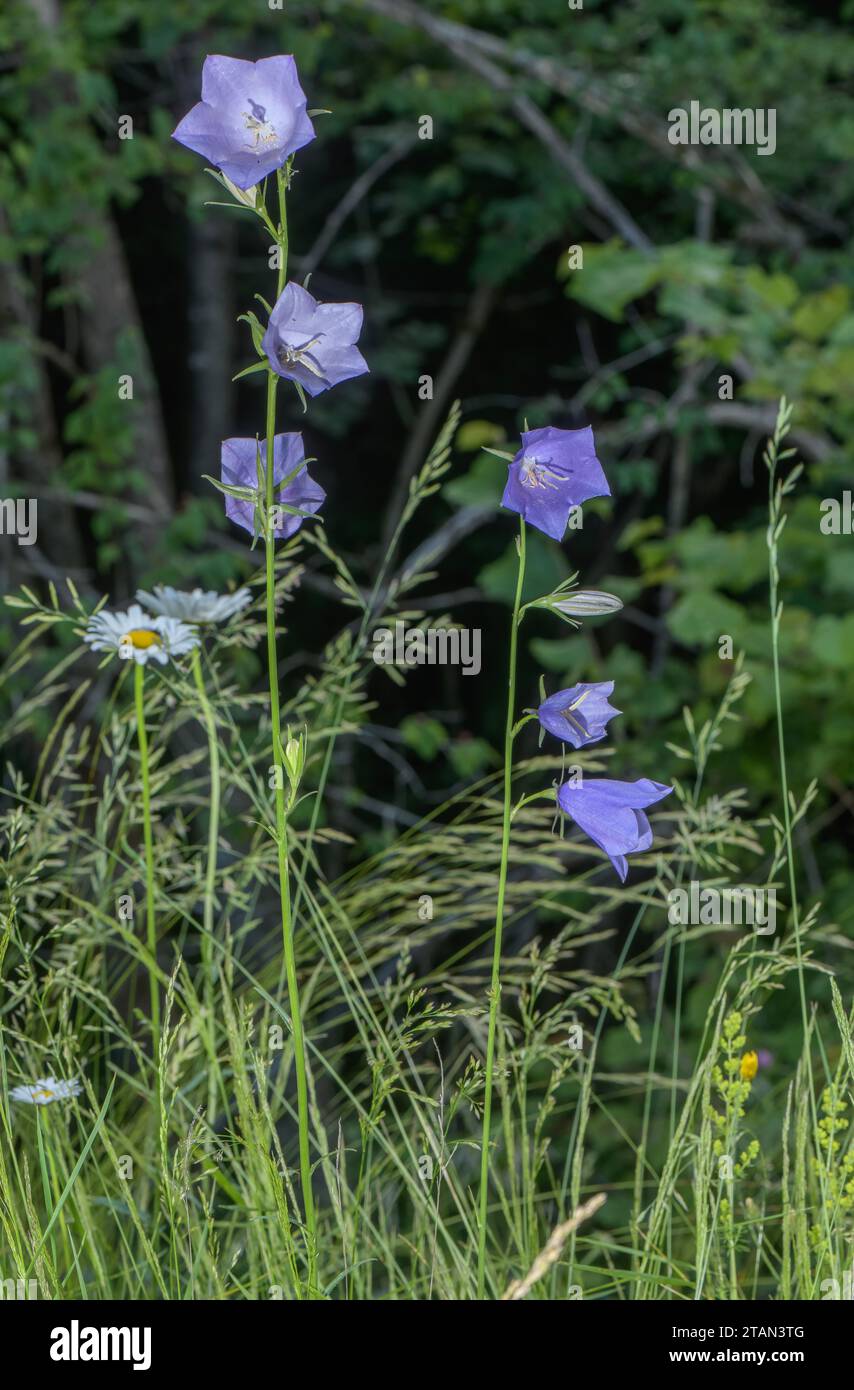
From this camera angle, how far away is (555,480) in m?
0.89

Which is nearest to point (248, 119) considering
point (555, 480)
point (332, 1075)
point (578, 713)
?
point (555, 480)

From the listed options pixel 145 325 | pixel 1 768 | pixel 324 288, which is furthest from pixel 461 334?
pixel 1 768

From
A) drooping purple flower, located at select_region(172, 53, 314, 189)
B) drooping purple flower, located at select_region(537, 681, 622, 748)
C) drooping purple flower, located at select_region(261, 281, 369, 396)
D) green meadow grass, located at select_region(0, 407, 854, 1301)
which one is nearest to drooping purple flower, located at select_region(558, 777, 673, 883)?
drooping purple flower, located at select_region(537, 681, 622, 748)

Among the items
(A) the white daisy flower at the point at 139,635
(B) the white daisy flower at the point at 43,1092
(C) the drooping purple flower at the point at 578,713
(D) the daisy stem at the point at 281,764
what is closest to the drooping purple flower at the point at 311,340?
(D) the daisy stem at the point at 281,764

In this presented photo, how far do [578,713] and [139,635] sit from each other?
1.59 feet

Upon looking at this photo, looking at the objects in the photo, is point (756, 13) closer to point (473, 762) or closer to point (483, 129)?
point (483, 129)

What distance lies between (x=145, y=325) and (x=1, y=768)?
177 centimetres

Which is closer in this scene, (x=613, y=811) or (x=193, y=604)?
(x=613, y=811)

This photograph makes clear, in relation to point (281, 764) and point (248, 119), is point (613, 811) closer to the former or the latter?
point (281, 764)

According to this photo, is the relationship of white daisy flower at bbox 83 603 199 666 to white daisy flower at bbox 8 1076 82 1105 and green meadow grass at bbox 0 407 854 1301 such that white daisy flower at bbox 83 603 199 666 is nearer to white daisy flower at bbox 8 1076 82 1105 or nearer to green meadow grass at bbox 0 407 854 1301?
green meadow grass at bbox 0 407 854 1301

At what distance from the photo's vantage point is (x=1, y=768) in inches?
122

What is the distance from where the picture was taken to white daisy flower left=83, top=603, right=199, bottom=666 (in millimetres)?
1176

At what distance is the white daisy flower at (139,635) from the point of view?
118 centimetres

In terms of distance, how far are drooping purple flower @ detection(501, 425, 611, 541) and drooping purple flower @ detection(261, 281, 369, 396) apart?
12 cm
